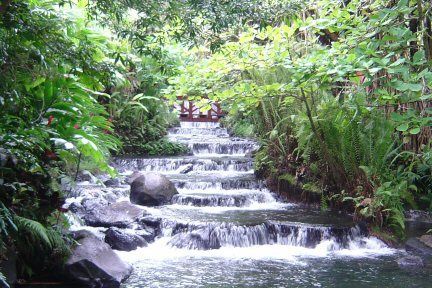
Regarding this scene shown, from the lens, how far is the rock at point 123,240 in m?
6.70

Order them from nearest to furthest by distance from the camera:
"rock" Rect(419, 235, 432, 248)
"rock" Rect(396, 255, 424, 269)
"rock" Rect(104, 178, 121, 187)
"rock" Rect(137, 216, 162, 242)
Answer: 1. "rock" Rect(396, 255, 424, 269)
2. "rock" Rect(419, 235, 432, 248)
3. "rock" Rect(137, 216, 162, 242)
4. "rock" Rect(104, 178, 121, 187)

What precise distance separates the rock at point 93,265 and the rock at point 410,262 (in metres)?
3.32

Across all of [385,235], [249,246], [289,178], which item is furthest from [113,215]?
[385,235]

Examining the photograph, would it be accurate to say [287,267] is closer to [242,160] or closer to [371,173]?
[371,173]

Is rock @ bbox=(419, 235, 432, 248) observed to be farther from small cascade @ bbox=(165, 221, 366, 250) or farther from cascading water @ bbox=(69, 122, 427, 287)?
small cascade @ bbox=(165, 221, 366, 250)

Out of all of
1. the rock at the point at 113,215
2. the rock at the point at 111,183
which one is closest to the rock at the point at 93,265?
the rock at the point at 113,215

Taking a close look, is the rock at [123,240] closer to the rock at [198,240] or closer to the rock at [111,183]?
the rock at [198,240]

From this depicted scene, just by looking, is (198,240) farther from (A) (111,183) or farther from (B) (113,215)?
(A) (111,183)

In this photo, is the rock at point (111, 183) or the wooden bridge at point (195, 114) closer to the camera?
the rock at point (111, 183)

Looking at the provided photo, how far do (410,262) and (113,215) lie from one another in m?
4.36

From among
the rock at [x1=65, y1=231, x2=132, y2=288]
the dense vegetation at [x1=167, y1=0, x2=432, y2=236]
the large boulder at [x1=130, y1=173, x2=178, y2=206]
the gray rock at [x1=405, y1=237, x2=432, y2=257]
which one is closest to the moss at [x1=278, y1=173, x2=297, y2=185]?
the dense vegetation at [x1=167, y1=0, x2=432, y2=236]

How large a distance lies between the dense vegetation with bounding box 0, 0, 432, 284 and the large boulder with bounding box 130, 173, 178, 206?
1.91m

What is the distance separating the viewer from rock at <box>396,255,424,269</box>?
604 cm

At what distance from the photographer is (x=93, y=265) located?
5.05 meters
